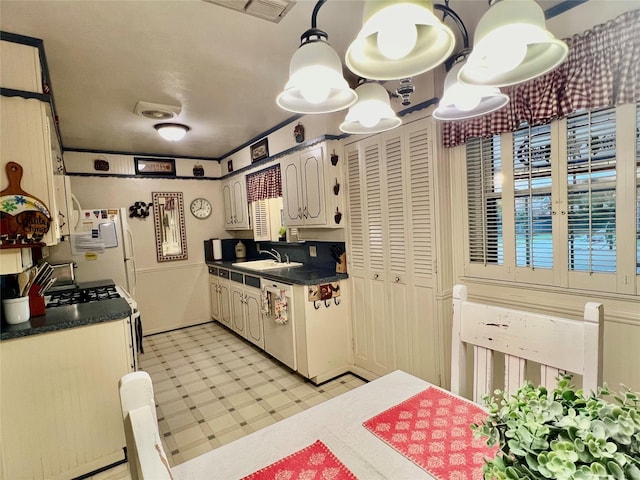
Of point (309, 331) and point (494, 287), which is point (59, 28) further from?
point (494, 287)

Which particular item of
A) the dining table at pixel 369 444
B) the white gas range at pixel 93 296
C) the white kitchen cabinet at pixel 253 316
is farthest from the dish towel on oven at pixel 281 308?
the dining table at pixel 369 444

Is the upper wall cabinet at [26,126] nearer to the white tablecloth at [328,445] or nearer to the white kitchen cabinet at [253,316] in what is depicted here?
the white tablecloth at [328,445]

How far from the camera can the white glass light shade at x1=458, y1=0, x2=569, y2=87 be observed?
0.67 metres

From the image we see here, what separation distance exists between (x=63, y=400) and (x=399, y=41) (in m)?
2.49

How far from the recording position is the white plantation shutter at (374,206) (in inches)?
102

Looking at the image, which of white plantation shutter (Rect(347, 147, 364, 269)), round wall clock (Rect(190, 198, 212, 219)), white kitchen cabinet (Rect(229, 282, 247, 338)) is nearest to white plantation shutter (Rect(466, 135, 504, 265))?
white plantation shutter (Rect(347, 147, 364, 269))

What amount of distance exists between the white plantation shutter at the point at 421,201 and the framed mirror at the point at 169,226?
3.60 m

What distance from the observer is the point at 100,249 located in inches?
136

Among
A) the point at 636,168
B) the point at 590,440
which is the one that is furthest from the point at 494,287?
the point at 590,440

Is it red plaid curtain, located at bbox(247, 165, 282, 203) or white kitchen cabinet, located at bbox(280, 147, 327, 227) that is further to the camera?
red plaid curtain, located at bbox(247, 165, 282, 203)

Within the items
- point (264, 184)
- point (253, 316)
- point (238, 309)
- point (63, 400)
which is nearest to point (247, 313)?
point (253, 316)

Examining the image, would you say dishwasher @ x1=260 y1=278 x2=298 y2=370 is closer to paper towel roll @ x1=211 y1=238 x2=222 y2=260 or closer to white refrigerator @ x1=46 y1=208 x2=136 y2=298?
white refrigerator @ x1=46 y1=208 x2=136 y2=298

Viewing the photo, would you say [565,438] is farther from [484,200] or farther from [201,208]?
[201,208]

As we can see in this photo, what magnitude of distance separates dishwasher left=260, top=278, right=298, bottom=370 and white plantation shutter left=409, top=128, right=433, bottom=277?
3.83ft
